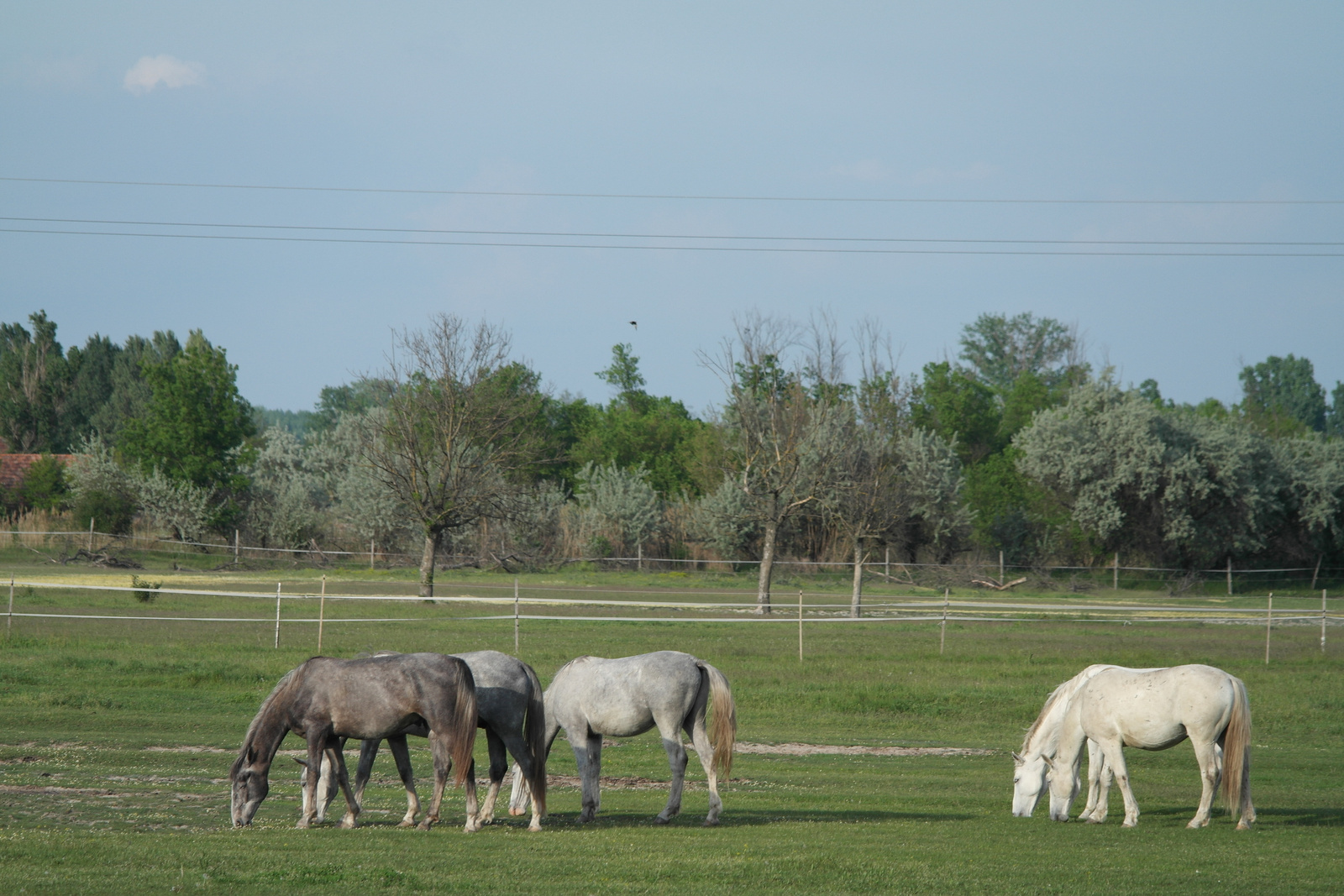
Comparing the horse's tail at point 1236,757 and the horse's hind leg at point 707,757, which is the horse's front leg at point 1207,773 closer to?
the horse's tail at point 1236,757

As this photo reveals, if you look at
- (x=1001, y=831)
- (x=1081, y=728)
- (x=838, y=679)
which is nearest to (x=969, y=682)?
(x=838, y=679)

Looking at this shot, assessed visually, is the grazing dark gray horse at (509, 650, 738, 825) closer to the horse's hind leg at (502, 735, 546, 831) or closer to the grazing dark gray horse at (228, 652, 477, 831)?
the horse's hind leg at (502, 735, 546, 831)

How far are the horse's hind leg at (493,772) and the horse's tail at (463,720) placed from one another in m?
0.47

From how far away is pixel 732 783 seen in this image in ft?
41.9

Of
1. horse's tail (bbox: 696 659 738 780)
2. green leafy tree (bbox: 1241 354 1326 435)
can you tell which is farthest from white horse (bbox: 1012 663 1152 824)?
green leafy tree (bbox: 1241 354 1326 435)

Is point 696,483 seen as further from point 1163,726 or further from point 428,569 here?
point 1163,726

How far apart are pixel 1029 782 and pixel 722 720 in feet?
11.8

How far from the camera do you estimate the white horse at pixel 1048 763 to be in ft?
35.8

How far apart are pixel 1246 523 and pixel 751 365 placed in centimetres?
2657

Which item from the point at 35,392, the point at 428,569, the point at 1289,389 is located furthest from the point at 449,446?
the point at 1289,389

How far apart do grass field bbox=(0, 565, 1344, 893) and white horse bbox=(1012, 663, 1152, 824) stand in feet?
0.99

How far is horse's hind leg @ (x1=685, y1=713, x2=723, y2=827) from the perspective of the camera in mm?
9555

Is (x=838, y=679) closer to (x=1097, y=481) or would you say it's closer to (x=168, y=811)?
(x=168, y=811)

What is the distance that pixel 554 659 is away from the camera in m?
20.9
